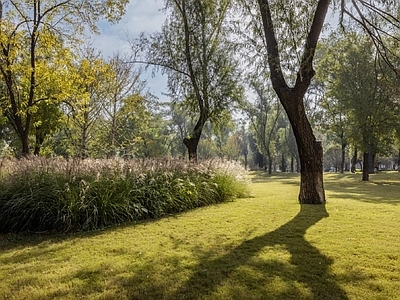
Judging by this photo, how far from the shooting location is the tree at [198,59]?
35.4 ft

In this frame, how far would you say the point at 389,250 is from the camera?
144 inches

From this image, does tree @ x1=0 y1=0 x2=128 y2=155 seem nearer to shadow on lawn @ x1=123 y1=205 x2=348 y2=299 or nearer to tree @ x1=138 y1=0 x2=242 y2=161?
tree @ x1=138 y1=0 x2=242 y2=161

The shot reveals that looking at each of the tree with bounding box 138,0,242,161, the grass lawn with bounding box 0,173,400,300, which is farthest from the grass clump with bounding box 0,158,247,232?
the tree with bounding box 138,0,242,161

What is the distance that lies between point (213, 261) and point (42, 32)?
889 centimetres

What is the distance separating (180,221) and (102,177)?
159 centimetres

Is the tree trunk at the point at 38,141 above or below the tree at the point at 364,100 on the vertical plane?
below

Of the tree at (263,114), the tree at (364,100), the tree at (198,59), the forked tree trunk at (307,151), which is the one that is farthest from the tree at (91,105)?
the tree at (263,114)

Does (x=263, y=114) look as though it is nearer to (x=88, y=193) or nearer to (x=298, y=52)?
(x=298, y=52)

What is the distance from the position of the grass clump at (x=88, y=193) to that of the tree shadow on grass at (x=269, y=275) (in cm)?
238

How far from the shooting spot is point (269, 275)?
2941 millimetres

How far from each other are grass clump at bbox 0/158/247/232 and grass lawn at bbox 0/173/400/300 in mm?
336

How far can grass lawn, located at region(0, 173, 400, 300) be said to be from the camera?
2.64 m

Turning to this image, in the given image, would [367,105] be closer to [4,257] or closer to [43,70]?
[43,70]

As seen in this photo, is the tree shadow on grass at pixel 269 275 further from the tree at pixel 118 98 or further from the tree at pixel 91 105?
the tree at pixel 118 98
